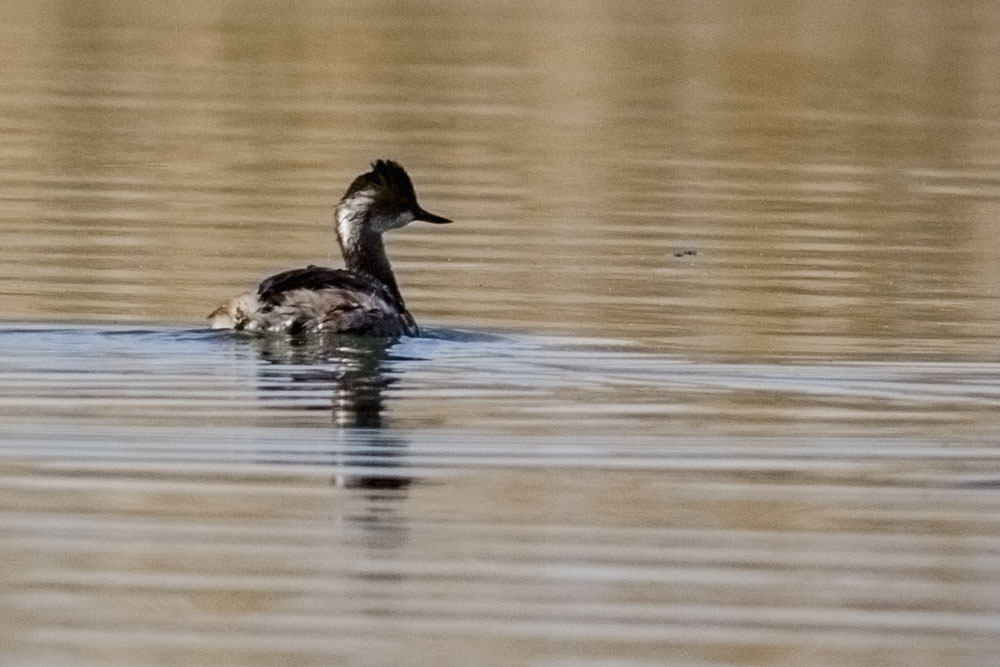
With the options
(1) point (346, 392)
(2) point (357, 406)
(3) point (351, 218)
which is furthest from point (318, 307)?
(2) point (357, 406)

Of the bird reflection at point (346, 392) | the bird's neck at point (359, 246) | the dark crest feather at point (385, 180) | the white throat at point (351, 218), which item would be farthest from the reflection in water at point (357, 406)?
the dark crest feather at point (385, 180)

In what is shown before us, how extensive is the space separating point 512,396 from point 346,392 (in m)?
0.61

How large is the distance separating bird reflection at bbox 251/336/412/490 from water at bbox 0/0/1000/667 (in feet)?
0.10

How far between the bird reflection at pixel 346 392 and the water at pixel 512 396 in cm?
3

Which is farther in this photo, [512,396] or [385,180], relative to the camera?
[385,180]

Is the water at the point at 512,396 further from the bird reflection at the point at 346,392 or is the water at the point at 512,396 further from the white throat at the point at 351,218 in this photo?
the white throat at the point at 351,218

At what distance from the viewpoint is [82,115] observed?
22.3 m

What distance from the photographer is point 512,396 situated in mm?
10586

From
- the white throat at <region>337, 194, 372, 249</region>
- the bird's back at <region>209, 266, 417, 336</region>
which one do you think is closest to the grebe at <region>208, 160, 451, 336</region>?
the bird's back at <region>209, 266, 417, 336</region>

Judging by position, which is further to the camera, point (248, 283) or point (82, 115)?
point (82, 115)

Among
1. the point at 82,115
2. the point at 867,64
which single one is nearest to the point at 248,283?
the point at 82,115

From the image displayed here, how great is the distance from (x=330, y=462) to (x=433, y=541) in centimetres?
114

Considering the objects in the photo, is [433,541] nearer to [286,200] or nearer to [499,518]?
[499,518]

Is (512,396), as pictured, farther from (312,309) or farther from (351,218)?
(351,218)
